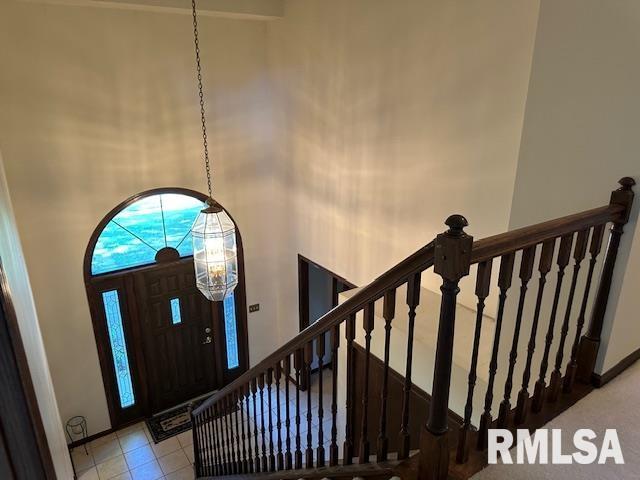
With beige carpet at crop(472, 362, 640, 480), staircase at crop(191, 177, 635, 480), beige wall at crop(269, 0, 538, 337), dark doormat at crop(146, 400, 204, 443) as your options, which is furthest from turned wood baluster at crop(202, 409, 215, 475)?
beige carpet at crop(472, 362, 640, 480)

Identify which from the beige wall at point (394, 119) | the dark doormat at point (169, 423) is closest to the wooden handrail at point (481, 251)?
the beige wall at point (394, 119)

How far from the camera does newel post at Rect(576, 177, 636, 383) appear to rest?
1939 millimetres

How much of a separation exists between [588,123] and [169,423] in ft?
18.4

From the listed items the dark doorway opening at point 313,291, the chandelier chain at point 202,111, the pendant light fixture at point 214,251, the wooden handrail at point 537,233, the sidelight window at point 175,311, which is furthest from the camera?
the dark doorway opening at point 313,291

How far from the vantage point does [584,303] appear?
2072mm

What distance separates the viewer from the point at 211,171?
5457 millimetres

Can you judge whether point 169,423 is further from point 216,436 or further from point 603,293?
point 603,293

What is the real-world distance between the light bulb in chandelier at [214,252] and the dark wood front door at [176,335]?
1838mm

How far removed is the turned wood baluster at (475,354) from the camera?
1541 millimetres

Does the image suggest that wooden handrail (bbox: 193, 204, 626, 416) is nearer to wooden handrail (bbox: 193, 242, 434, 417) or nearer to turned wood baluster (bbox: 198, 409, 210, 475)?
A: wooden handrail (bbox: 193, 242, 434, 417)

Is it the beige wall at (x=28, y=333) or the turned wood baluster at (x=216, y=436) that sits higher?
the beige wall at (x=28, y=333)

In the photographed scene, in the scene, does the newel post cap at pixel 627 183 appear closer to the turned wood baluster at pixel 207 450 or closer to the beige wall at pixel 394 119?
the beige wall at pixel 394 119

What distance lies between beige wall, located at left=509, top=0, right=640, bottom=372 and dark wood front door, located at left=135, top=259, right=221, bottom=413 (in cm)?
438

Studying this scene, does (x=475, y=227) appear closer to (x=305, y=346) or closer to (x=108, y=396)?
(x=305, y=346)
